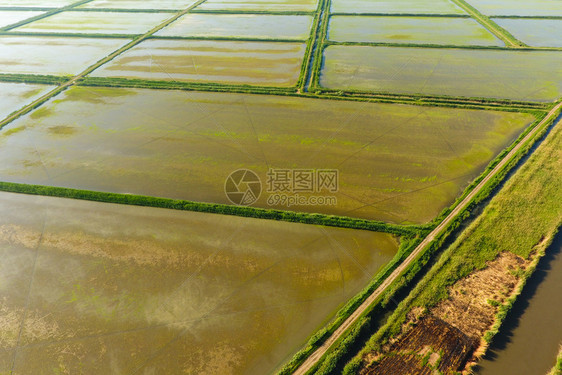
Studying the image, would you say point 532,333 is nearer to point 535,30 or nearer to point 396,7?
point 535,30

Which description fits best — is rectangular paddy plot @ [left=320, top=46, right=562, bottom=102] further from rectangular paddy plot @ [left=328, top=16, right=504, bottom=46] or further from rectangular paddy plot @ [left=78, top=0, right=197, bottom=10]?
rectangular paddy plot @ [left=78, top=0, right=197, bottom=10]

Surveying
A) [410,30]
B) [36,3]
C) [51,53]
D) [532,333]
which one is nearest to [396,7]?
[410,30]

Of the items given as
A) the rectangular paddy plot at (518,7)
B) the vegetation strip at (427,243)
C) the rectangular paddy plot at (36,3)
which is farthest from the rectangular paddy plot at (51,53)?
the rectangular paddy plot at (518,7)

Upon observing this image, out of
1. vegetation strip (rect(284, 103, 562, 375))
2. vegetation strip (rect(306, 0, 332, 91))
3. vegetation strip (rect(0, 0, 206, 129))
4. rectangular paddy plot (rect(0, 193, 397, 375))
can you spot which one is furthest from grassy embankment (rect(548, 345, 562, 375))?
vegetation strip (rect(0, 0, 206, 129))

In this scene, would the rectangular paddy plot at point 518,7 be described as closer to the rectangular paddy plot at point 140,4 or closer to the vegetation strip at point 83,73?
the vegetation strip at point 83,73

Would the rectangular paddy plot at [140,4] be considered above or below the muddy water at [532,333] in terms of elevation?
above

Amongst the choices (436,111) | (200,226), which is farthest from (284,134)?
(436,111)
